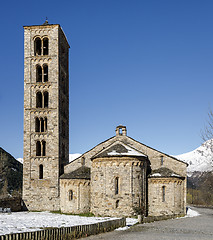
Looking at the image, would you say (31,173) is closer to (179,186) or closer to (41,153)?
(41,153)

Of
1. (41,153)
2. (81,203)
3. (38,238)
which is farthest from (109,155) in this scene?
(38,238)

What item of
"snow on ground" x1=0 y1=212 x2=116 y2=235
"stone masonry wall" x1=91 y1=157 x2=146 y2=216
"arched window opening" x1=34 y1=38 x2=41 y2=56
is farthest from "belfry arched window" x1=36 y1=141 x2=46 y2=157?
"arched window opening" x1=34 y1=38 x2=41 y2=56

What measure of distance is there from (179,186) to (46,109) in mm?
18237

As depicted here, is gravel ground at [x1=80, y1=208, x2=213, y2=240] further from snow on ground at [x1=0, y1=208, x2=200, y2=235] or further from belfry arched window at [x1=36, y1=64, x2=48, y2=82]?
belfry arched window at [x1=36, y1=64, x2=48, y2=82]

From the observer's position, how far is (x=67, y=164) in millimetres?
41812

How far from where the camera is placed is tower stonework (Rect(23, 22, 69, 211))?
4059 centimetres

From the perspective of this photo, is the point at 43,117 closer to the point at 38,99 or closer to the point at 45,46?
the point at 38,99

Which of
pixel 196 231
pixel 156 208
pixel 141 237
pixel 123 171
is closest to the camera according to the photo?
pixel 141 237

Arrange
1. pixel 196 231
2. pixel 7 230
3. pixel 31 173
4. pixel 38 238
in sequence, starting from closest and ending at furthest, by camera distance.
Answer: pixel 38 238, pixel 7 230, pixel 196 231, pixel 31 173

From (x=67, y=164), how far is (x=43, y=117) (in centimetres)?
651

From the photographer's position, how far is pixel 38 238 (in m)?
17.0

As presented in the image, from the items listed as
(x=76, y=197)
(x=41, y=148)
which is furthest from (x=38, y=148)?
(x=76, y=197)

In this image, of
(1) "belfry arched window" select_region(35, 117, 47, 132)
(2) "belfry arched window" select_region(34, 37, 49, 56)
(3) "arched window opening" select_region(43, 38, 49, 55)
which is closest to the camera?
(1) "belfry arched window" select_region(35, 117, 47, 132)

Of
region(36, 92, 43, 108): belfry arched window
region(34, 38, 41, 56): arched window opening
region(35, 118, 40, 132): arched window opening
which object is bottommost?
region(35, 118, 40, 132): arched window opening
